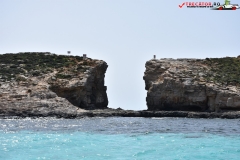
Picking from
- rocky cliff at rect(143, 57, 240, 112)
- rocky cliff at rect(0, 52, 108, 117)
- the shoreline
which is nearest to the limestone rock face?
rocky cliff at rect(0, 52, 108, 117)

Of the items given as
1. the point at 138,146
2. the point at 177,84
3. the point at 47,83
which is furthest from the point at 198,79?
the point at 138,146

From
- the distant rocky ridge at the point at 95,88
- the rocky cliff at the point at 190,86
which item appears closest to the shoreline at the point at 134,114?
the distant rocky ridge at the point at 95,88

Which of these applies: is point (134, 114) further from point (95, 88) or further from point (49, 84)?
point (49, 84)

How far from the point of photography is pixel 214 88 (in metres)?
61.3

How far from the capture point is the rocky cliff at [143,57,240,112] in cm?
6050

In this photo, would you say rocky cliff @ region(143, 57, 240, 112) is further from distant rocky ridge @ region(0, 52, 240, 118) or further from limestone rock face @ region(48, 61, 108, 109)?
limestone rock face @ region(48, 61, 108, 109)

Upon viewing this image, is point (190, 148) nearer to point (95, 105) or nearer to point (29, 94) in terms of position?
point (29, 94)

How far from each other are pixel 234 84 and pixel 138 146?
4442 centimetres

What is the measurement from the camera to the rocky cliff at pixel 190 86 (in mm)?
60500

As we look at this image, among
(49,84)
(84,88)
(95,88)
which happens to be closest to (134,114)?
(84,88)

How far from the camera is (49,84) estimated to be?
60.5 metres

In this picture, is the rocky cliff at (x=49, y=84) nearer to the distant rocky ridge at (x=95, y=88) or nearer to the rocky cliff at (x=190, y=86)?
the distant rocky ridge at (x=95, y=88)

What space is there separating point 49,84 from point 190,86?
64.5 ft

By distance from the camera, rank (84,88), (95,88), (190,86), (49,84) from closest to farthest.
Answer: (49,84) < (84,88) < (190,86) < (95,88)
